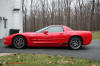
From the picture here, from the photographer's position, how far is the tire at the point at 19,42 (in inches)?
197

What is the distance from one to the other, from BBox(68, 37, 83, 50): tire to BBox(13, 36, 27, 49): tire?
7.17ft

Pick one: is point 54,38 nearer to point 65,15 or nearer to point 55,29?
point 55,29

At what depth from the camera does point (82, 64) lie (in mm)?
2896

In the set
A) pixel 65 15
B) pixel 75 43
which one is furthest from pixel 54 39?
pixel 65 15

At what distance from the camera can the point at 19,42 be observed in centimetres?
504

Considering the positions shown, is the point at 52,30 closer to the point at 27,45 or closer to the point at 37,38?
the point at 37,38

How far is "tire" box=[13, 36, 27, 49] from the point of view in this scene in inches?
197

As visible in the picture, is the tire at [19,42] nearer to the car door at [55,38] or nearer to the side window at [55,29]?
the car door at [55,38]

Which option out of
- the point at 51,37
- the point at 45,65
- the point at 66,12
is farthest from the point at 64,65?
the point at 66,12

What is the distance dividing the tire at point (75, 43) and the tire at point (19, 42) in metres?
2.18

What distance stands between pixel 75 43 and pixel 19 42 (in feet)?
8.90

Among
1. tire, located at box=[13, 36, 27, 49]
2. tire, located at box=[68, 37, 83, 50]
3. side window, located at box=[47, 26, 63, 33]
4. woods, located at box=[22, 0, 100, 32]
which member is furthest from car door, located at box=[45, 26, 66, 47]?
woods, located at box=[22, 0, 100, 32]

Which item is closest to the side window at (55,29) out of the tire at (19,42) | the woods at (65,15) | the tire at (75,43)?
the tire at (75,43)

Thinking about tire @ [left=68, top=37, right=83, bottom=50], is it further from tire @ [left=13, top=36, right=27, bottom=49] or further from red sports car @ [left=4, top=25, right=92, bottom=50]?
tire @ [left=13, top=36, right=27, bottom=49]
